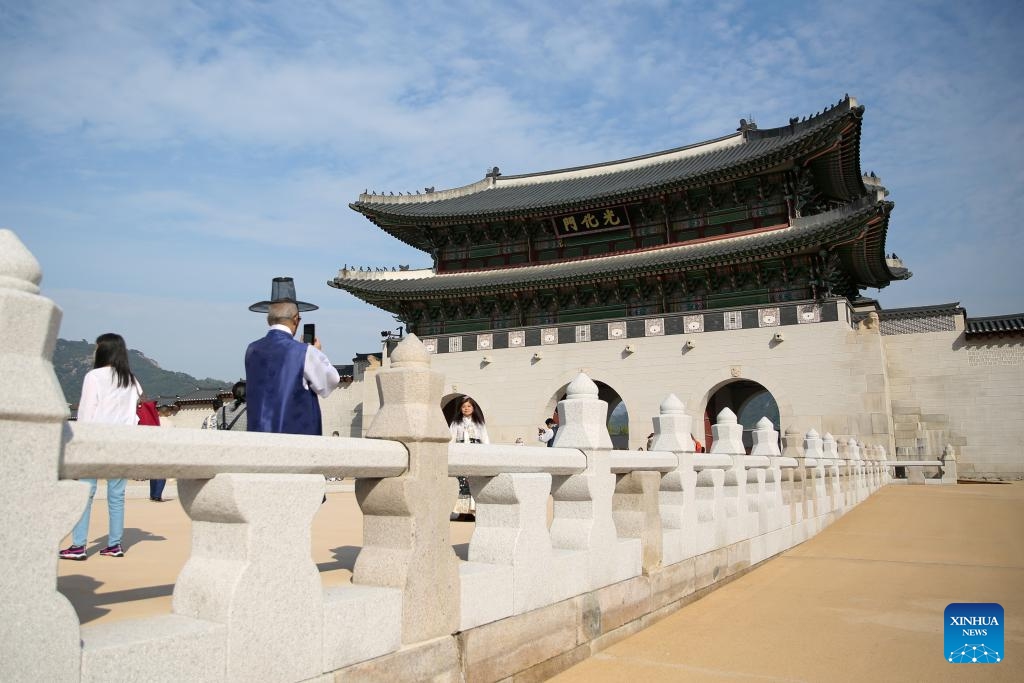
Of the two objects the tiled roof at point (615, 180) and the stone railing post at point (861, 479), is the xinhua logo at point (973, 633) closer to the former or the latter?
the stone railing post at point (861, 479)

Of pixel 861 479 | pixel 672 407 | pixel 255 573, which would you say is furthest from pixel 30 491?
pixel 861 479

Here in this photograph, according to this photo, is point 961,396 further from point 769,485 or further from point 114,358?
point 114,358

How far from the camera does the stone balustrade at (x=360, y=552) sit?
1.93m

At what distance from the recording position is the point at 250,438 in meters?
2.54

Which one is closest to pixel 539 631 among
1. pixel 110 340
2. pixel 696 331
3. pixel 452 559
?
pixel 452 559

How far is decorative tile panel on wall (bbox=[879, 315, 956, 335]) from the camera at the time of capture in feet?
72.0

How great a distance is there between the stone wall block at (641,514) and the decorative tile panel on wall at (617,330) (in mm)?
18030

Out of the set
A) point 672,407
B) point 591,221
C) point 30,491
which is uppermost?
point 591,221

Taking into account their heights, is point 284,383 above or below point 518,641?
above

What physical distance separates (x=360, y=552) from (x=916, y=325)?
22707 millimetres

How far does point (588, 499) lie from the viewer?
462 centimetres

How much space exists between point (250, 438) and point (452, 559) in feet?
3.91

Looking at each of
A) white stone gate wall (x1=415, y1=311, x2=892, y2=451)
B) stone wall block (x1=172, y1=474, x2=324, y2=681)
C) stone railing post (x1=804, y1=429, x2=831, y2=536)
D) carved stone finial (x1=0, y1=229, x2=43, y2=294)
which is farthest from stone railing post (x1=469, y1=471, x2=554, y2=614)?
white stone gate wall (x1=415, y1=311, x2=892, y2=451)

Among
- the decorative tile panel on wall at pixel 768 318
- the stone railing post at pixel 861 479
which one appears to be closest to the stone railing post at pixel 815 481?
the stone railing post at pixel 861 479
